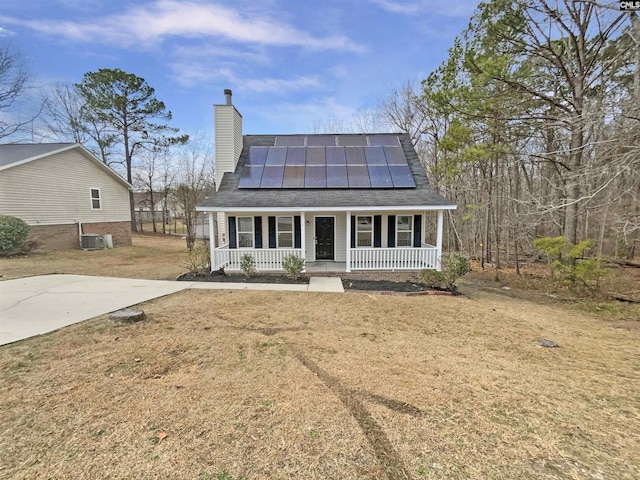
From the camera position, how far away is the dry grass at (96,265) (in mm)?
10117

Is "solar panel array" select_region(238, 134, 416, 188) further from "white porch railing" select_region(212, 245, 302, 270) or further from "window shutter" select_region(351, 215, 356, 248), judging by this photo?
"white porch railing" select_region(212, 245, 302, 270)

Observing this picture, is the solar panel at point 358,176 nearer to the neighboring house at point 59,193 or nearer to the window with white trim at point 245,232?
the window with white trim at point 245,232

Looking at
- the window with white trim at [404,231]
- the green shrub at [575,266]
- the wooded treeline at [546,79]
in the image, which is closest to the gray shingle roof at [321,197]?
Result: the window with white trim at [404,231]

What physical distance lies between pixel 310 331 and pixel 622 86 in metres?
11.0

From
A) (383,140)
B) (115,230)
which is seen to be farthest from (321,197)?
(115,230)

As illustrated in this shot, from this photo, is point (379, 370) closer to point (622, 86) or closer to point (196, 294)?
point (196, 294)

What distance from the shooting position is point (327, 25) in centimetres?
1327

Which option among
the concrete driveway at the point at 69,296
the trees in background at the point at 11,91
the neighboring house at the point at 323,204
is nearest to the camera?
the concrete driveway at the point at 69,296

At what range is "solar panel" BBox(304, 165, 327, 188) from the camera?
36.5ft

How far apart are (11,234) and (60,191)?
3789 millimetres

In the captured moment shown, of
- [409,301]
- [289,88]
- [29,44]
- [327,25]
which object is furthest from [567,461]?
[289,88]

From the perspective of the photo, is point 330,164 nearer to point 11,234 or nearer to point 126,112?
point 11,234

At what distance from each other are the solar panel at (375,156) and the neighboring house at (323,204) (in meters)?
0.04

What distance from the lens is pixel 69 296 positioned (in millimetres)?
6961
